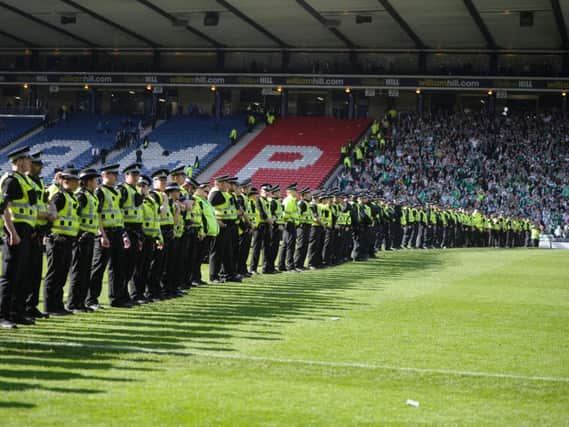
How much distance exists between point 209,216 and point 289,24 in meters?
39.3

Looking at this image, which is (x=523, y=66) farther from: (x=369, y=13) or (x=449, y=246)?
Answer: (x=449, y=246)

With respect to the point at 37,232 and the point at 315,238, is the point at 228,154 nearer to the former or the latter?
the point at 315,238

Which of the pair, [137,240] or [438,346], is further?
[137,240]

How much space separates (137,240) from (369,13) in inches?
1536

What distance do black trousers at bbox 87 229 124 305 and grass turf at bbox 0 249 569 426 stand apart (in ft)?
1.54

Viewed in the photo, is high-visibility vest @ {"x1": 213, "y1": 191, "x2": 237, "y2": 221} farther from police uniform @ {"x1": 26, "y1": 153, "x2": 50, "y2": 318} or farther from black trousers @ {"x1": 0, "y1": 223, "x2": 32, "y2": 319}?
black trousers @ {"x1": 0, "y1": 223, "x2": 32, "y2": 319}

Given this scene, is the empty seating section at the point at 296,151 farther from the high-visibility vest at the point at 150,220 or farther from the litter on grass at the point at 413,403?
the litter on grass at the point at 413,403

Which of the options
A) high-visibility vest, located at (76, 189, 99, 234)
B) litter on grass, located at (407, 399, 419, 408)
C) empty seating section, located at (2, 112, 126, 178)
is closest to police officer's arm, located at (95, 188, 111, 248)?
high-visibility vest, located at (76, 189, 99, 234)

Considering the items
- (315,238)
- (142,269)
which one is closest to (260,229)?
(315,238)

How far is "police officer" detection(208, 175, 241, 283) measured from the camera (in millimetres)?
18594

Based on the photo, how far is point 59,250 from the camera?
41.5 ft

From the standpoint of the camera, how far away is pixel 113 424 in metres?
6.45

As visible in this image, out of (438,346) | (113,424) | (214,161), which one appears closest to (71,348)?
(113,424)

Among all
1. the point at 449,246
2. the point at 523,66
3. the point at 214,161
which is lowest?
the point at 449,246
